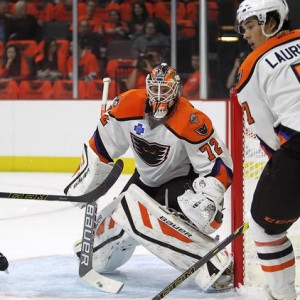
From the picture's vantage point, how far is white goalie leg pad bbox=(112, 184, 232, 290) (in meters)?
3.41

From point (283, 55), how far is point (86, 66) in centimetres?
566

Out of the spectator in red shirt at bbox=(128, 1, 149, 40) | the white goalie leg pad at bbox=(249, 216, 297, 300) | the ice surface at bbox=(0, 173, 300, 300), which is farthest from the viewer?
the spectator in red shirt at bbox=(128, 1, 149, 40)

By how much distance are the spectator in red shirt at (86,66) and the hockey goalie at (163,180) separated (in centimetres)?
448

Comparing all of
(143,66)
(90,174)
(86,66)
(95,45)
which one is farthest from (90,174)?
(95,45)

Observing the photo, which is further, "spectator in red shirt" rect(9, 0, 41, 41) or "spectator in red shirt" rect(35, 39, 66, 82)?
"spectator in red shirt" rect(9, 0, 41, 41)

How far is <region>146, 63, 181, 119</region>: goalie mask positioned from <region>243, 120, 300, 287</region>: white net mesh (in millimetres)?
302

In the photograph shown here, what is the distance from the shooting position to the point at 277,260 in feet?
9.16

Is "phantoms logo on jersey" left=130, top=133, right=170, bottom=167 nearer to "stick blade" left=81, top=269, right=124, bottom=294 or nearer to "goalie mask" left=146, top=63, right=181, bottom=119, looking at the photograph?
"goalie mask" left=146, top=63, right=181, bottom=119

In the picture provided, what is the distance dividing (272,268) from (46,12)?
6.22 m

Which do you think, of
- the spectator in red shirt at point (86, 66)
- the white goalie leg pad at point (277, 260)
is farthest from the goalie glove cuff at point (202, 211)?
the spectator in red shirt at point (86, 66)

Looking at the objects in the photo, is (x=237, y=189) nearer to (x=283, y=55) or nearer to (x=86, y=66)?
(x=283, y=55)

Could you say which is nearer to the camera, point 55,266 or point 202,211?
point 202,211

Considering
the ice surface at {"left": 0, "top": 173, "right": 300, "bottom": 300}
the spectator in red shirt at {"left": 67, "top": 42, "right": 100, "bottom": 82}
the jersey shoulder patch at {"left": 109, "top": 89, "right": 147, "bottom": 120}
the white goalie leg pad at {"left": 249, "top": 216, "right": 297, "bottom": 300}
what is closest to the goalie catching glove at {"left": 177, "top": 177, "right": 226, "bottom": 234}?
the ice surface at {"left": 0, "top": 173, "right": 300, "bottom": 300}

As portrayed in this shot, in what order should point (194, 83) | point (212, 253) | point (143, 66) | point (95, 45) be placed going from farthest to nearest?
point (95, 45), point (143, 66), point (194, 83), point (212, 253)
